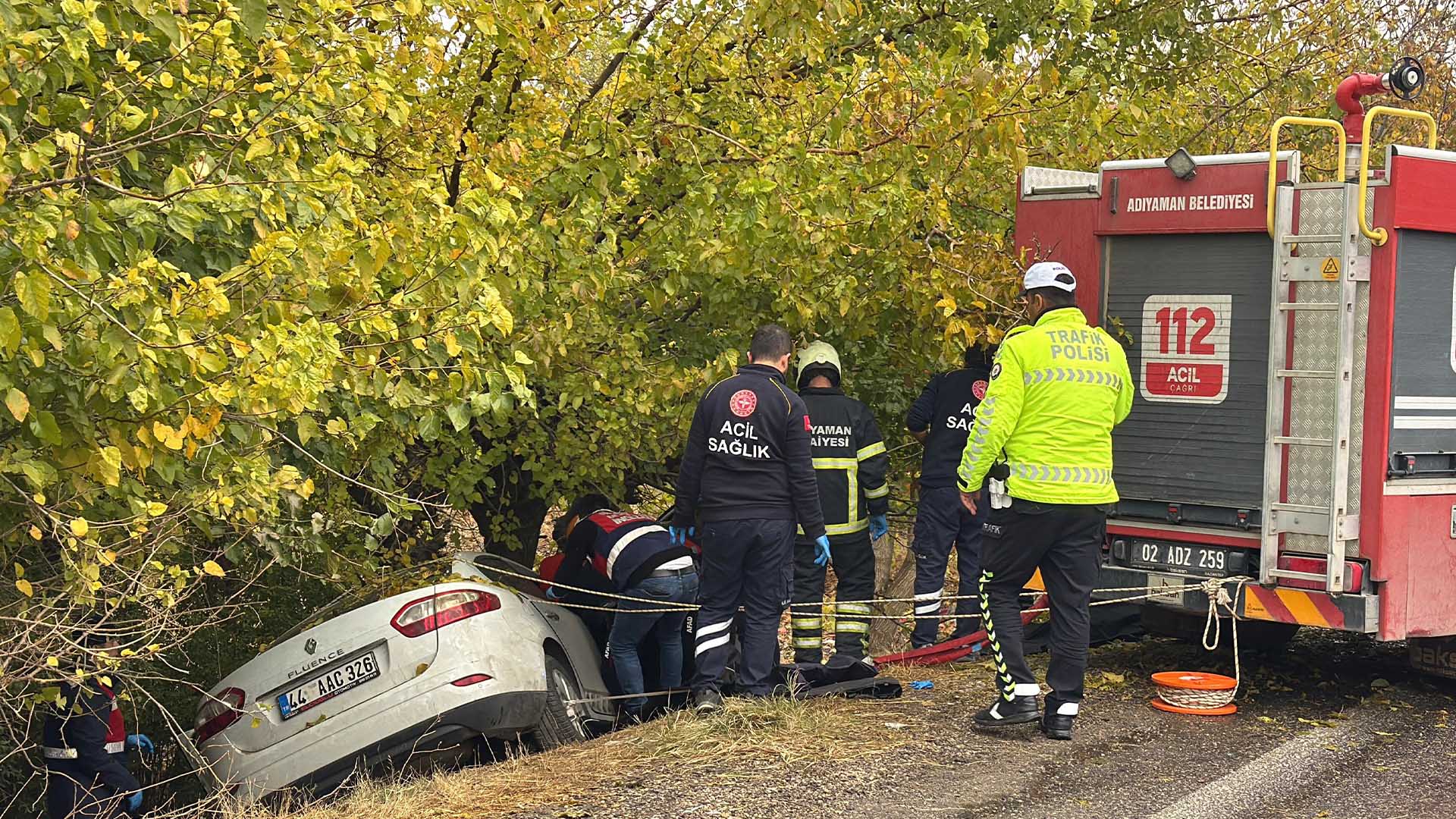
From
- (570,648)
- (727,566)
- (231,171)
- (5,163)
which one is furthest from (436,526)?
(5,163)

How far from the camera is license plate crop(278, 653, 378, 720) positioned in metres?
6.74

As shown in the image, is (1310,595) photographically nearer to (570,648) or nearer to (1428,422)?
(1428,422)

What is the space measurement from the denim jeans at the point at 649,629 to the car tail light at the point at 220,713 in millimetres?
1913

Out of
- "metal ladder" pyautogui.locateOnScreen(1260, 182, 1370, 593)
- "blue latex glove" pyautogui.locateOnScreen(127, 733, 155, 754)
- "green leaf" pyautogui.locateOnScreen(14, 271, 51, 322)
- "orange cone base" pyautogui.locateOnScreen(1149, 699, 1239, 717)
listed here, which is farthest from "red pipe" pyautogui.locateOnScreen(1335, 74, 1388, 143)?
"blue latex glove" pyautogui.locateOnScreen(127, 733, 155, 754)

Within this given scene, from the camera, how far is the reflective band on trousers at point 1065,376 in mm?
6363

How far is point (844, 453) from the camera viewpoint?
819 centimetres

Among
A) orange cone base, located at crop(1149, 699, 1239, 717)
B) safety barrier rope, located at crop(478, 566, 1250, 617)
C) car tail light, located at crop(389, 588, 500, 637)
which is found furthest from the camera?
safety barrier rope, located at crop(478, 566, 1250, 617)

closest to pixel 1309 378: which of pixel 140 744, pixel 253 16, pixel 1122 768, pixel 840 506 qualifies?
pixel 1122 768

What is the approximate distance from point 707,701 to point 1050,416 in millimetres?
2035

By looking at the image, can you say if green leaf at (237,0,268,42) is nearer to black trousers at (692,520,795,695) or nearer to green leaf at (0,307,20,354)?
green leaf at (0,307,20,354)

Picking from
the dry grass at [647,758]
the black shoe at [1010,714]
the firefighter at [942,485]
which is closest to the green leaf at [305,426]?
the dry grass at [647,758]

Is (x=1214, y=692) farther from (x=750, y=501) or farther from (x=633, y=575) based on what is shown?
(x=633, y=575)

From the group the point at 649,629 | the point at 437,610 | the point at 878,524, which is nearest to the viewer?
A: the point at 437,610

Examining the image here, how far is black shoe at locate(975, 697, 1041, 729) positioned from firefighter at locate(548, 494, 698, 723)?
1847 millimetres
